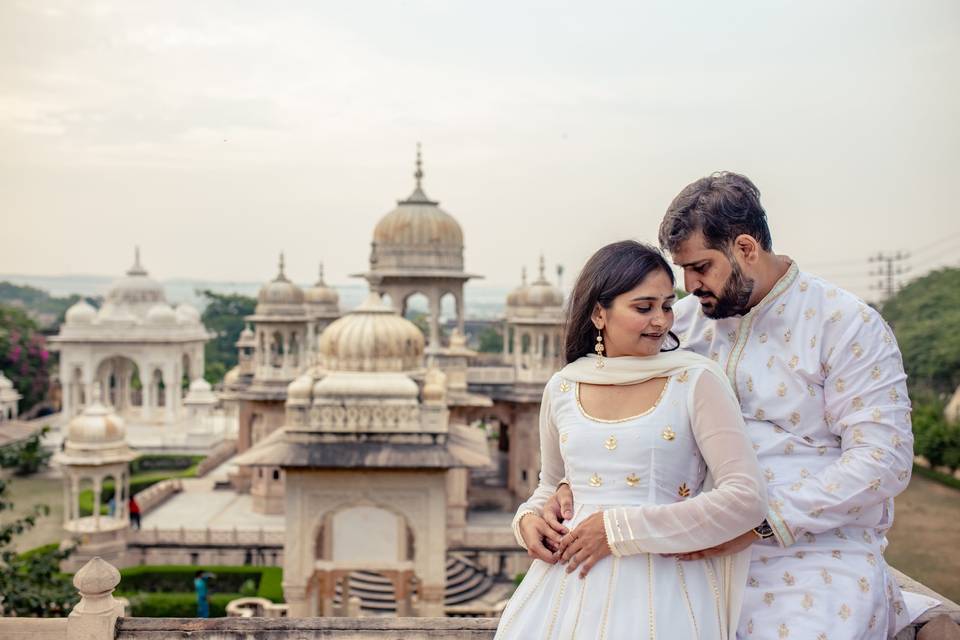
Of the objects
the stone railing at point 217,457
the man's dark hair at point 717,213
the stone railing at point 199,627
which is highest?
the man's dark hair at point 717,213

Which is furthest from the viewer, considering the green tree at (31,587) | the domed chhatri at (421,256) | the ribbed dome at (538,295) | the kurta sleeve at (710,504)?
the ribbed dome at (538,295)

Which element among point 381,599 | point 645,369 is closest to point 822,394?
point 645,369

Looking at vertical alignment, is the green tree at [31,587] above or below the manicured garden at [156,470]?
above

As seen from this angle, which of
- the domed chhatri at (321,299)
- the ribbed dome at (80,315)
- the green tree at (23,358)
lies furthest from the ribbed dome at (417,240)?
the green tree at (23,358)

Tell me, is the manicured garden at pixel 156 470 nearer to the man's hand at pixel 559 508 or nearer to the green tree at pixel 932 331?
the green tree at pixel 932 331

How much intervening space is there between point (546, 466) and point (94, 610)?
2387mm

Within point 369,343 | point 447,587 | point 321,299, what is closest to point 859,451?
point 369,343

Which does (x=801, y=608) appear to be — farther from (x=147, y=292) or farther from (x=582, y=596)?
(x=147, y=292)

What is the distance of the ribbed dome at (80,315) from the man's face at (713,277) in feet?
110

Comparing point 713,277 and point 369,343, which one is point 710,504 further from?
point 369,343

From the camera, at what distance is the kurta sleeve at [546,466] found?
2746 mm

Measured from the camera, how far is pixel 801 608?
2502mm

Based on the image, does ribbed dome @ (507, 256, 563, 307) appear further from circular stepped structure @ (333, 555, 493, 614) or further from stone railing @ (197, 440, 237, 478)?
stone railing @ (197, 440, 237, 478)

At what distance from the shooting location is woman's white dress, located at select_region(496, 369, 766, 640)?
235cm
